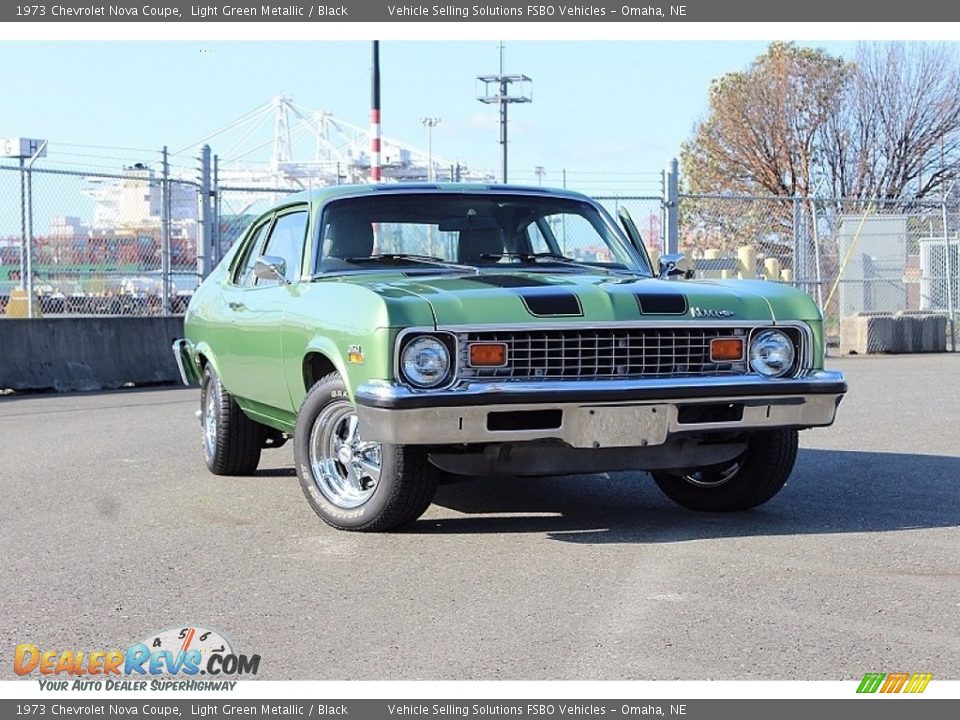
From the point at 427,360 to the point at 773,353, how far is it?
1605 mm

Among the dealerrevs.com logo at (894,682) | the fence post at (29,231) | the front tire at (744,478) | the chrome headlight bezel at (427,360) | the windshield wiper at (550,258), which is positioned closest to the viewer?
the dealerrevs.com logo at (894,682)

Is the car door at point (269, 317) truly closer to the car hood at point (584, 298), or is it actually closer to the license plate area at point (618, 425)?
the car hood at point (584, 298)

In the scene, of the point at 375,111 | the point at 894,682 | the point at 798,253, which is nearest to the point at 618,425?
the point at 894,682

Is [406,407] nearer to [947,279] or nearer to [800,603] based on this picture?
[800,603]

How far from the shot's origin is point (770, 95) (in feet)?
137

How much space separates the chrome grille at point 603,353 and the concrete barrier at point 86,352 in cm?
1062

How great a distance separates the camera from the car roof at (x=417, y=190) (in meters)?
7.68

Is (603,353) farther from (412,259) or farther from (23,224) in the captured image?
(23,224)

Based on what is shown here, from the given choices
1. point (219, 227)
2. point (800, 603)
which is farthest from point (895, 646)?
point (219, 227)

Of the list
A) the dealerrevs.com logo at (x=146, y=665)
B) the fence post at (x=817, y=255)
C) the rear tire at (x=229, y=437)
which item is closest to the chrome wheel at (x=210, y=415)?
the rear tire at (x=229, y=437)

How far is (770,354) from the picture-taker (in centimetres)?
662

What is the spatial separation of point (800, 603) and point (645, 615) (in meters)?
0.57

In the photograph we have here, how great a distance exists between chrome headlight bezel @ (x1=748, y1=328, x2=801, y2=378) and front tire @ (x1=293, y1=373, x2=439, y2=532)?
4.97 ft

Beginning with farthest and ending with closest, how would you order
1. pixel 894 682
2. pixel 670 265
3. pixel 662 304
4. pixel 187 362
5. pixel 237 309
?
1. pixel 187 362
2. pixel 237 309
3. pixel 670 265
4. pixel 662 304
5. pixel 894 682
